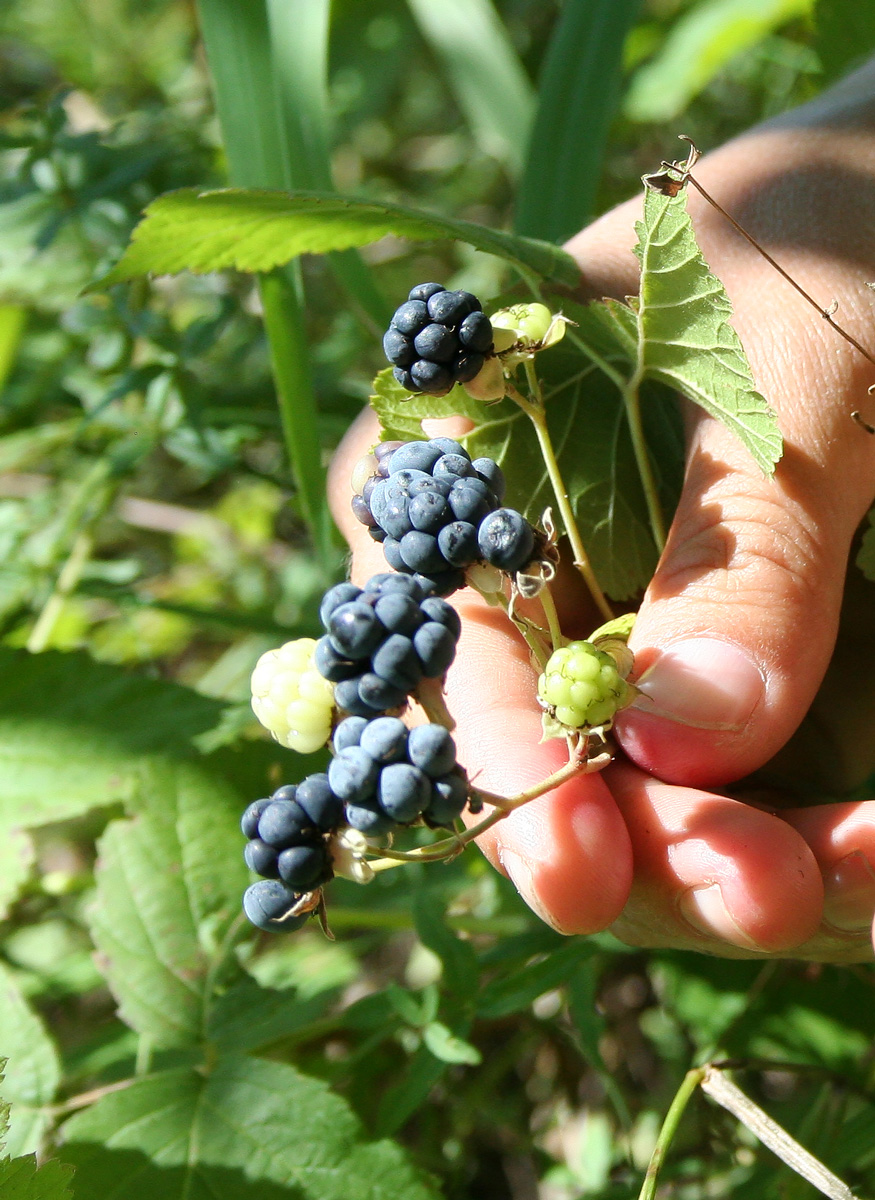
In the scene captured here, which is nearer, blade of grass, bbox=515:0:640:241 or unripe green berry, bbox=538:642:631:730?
unripe green berry, bbox=538:642:631:730

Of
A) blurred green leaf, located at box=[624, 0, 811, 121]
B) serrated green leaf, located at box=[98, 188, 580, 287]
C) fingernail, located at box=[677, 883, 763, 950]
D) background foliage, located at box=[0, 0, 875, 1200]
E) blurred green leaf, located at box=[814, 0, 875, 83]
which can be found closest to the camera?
fingernail, located at box=[677, 883, 763, 950]

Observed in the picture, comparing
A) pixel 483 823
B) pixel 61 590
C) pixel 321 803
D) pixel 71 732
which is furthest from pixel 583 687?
pixel 61 590

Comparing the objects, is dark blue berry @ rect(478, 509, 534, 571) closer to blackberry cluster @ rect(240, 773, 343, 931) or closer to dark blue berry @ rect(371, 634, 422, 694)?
dark blue berry @ rect(371, 634, 422, 694)

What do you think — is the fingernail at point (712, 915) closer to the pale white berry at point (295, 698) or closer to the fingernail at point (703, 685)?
the fingernail at point (703, 685)

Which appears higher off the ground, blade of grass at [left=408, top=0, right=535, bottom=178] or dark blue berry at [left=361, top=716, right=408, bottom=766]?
blade of grass at [left=408, top=0, right=535, bottom=178]

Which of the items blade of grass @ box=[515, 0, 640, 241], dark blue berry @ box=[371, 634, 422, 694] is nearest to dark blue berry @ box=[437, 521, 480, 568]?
dark blue berry @ box=[371, 634, 422, 694]

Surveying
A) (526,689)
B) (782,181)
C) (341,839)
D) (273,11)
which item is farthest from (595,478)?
(273,11)

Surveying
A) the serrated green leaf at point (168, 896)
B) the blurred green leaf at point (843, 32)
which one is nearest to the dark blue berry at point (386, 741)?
the serrated green leaf at point (168, 896)
